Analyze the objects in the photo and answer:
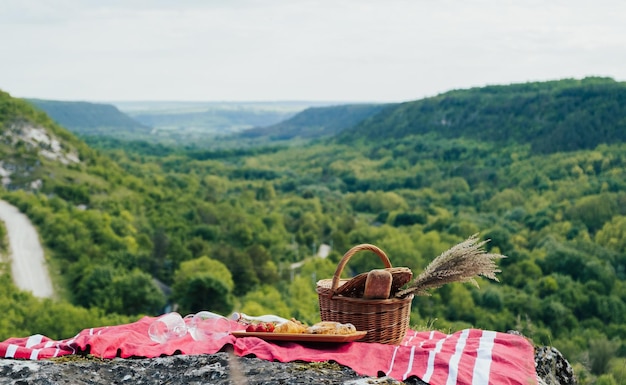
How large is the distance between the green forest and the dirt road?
114 cm

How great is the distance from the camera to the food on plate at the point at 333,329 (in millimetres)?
6980

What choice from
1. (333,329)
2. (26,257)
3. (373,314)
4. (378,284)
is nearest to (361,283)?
(378,284)

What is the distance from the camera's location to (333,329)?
700 cm

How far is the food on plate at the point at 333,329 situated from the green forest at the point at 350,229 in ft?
35.8

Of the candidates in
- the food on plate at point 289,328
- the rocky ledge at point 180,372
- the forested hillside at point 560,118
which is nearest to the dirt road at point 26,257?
the food on plate at point 289,328

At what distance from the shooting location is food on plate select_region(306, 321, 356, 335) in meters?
6.98

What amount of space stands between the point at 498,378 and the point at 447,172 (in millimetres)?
172618

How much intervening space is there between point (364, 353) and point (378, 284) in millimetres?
813

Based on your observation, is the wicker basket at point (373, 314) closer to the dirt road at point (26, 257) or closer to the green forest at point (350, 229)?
the green forest at point (350, 229)

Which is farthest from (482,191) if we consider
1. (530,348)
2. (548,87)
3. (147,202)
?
(530,348)

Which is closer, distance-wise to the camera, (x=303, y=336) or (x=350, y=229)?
(x=303, y=336)

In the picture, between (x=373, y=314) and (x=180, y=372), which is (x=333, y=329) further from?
(x=180, y=372)

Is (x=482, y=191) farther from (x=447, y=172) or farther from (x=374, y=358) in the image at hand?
(x=374, y=358)

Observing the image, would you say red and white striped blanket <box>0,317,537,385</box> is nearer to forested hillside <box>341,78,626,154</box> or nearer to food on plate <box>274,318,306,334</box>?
food on plate <box>274,318,306,334</box>
